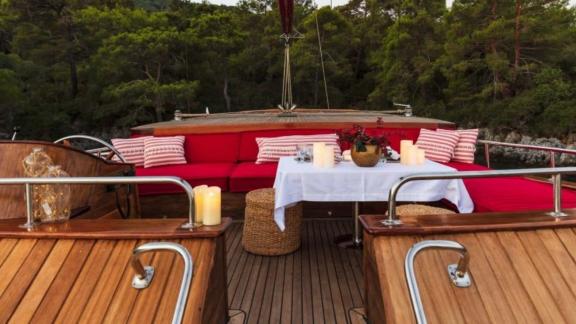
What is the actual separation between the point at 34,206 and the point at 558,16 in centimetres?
1838

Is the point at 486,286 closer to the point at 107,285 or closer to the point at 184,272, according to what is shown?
the point at 184,272

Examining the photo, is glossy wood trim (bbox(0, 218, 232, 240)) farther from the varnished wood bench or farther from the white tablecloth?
the white tablecloth

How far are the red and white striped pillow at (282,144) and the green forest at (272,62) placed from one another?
13705 mm

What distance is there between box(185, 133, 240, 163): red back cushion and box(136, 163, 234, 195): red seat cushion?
34cm

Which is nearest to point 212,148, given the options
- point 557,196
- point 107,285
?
point 107,285

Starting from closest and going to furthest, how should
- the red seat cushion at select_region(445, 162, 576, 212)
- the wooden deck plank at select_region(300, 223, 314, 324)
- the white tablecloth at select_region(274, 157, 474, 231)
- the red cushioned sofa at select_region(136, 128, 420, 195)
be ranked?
the wooden deck plank at select_region(300, 223, 314, 324), the white tablecloth at select_region(274, 157, 474, 231), the red seat cushion at select_region(445, 162, 576, 212), the red cushioned sofa at select_region(136, 128, 420, 195)

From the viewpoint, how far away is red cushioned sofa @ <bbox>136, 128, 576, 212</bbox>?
7.67 feet

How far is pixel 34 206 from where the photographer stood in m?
1.38

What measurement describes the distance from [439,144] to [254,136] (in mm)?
1705

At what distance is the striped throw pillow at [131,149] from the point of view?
358 cm

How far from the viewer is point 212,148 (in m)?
3.86

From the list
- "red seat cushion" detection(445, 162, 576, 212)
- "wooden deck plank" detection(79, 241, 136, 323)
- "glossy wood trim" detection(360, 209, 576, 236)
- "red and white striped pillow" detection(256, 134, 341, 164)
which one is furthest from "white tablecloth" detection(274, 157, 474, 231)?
"red and white striped pillow" detection(256, 134, 341, 164)

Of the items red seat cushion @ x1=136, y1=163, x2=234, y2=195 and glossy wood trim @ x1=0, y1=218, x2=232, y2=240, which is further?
red seat cushion @ x1=136, y1=163, x2=234, y2=195

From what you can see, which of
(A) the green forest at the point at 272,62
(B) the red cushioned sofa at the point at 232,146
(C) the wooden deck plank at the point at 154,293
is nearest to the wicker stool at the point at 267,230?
(B) the red cushioned sofa at the point at 232,146
